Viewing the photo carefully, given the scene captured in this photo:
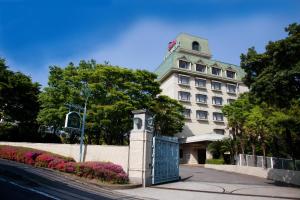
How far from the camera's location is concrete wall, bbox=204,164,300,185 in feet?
69.1

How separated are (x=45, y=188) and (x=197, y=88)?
132 ft

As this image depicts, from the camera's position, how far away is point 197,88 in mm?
49188

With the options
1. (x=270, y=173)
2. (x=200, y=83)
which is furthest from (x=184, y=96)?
(x=270, y=173)

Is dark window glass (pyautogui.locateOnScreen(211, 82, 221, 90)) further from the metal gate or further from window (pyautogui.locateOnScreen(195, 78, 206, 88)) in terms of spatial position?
the metal gate

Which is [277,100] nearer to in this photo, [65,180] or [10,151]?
[65,180]

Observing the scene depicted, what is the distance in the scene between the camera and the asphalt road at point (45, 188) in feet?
33.7

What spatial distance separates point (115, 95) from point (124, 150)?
12280 mm

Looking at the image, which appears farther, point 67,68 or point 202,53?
point 202,53

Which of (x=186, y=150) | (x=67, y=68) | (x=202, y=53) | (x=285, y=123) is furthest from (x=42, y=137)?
(x=202, y=53)

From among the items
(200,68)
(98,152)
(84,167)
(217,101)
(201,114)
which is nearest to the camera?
(84,167)

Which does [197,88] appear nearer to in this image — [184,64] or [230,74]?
[184,64]

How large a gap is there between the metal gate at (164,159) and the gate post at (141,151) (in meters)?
0.55

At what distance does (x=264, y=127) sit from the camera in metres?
26.2

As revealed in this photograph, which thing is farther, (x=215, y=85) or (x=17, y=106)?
(x=215, y=85)
